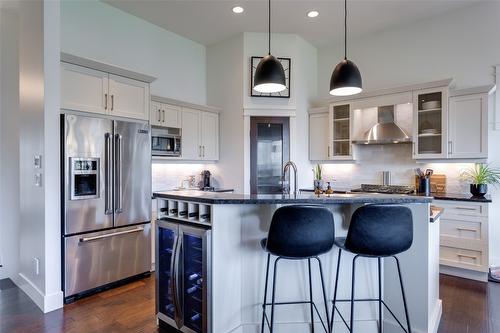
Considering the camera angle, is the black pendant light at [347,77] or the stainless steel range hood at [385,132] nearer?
the black pendant light at [347,77]

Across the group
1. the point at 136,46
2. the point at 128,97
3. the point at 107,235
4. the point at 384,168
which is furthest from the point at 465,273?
the point at 136,46

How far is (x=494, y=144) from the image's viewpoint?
12.6 ft

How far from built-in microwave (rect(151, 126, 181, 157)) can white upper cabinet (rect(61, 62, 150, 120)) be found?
19.1 inches

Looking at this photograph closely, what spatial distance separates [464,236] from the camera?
3.62 metres

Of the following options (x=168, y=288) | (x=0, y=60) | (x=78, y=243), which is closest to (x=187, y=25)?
(x=0, y=60)

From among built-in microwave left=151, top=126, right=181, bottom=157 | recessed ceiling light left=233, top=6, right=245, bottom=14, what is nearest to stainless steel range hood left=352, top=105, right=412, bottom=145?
recessed ceiling light left=233, top=6, right=245, bottom=14

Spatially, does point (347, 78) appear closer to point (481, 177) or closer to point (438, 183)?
point (481, 177)

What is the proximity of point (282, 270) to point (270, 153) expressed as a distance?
269 cm

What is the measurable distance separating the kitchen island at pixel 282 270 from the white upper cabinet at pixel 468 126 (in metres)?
1.94

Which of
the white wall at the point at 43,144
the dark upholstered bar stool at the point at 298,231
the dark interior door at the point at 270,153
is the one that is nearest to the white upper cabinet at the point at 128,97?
the white wall at the point at 43,144

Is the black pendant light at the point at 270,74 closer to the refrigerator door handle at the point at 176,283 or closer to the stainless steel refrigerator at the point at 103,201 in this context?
the refrigerator door handle at the point at 176,283

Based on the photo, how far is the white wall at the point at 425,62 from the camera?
3.90 meters

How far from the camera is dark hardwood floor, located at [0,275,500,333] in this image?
254 centimetres

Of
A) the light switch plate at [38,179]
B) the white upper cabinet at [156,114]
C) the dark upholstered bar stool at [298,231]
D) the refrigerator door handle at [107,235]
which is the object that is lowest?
the refrigerator door handle at [107,235]
